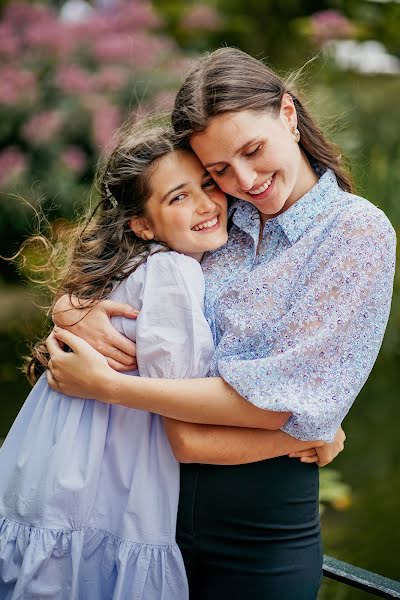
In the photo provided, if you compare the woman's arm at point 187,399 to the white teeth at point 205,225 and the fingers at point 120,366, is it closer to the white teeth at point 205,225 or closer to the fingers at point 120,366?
the fingers at point 120,366

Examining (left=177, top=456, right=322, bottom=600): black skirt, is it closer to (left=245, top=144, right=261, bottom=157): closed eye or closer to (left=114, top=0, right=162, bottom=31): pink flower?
(left=245, top=144, right=261, bottom=157): closed eye

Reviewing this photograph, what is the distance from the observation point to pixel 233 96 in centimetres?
160

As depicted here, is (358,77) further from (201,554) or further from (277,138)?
(201,554)

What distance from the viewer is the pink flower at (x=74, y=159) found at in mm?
4777

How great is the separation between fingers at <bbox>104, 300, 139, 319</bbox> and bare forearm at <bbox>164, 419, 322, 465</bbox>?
0.26 m

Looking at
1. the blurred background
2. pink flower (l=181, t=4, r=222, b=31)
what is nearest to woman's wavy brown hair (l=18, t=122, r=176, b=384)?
the blurred background

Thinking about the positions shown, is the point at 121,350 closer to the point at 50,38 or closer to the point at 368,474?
the point at 368,474

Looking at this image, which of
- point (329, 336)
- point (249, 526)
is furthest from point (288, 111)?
point (249, 526)

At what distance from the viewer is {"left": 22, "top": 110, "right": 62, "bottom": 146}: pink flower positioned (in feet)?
15.7

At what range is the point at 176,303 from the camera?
163 cm

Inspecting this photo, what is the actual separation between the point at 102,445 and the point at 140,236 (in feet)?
1.46

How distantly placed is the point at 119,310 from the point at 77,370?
5.8 inches

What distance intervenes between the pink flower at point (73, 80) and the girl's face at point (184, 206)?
3203 mm

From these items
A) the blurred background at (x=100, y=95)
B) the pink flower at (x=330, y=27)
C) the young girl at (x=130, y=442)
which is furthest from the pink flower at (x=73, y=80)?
the young girl at (x=130, y=442)
